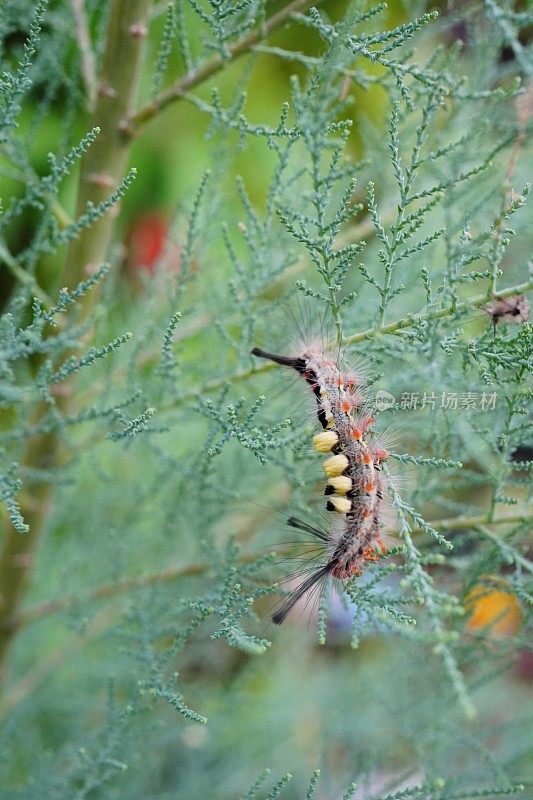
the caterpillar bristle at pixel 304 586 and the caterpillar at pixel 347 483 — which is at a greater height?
the caterpillar at pixel 347 483

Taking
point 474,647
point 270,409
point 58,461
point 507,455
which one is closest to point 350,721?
point 474,647

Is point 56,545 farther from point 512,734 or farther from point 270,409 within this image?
point 512,734

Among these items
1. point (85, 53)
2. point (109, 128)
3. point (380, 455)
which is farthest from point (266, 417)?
point (85, 53)

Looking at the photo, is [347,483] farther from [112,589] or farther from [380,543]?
[112,589]

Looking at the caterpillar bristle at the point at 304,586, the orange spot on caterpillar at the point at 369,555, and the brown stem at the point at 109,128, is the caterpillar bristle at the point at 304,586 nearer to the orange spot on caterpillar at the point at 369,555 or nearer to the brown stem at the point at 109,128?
the orange spot on caterpillar at the point at 369,555

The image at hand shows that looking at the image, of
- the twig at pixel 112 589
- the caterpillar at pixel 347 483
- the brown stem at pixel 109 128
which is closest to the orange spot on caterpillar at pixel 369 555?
the caterpillar at pixel 347 483
